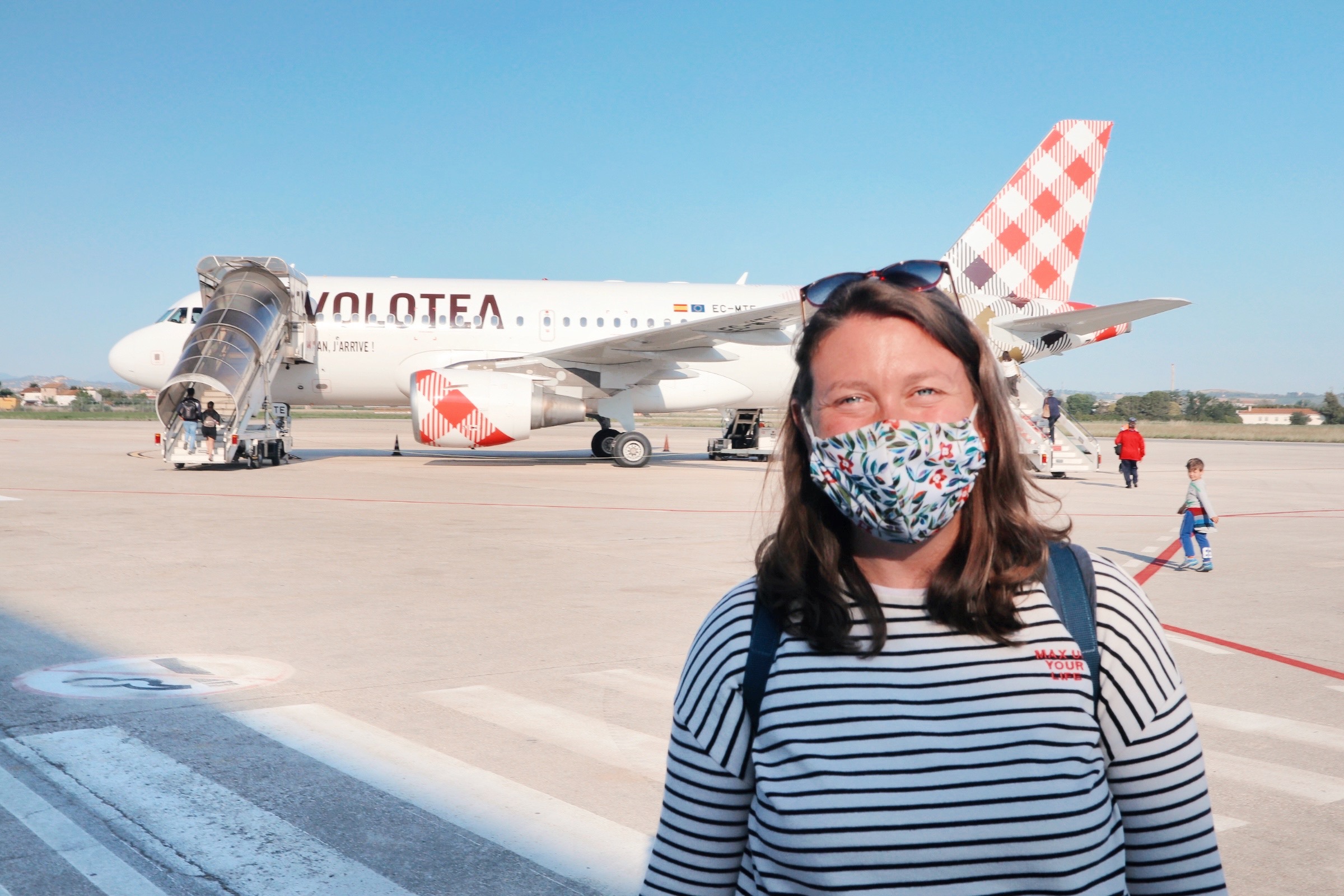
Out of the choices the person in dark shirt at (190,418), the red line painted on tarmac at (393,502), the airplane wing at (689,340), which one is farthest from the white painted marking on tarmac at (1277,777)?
the person in dark shirt at (190,418)

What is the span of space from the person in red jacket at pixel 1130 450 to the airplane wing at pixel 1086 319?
6.60 feet

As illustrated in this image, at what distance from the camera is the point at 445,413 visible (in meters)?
19.1

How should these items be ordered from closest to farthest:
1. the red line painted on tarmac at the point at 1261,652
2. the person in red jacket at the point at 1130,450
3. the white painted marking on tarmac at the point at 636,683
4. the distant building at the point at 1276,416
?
Answer: the white painted marking on tarmac at the point at 636,683, the red line painted on tarmac at the point at 1261,652, the person in red jacket at the point at 1130,450, the distant building at the point at 1276,416

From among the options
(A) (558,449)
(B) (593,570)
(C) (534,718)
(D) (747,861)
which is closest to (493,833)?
(C) (534,718)

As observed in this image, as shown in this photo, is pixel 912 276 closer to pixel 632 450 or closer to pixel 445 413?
pixel 445 413

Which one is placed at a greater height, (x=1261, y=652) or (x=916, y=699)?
(x=916, y=699)

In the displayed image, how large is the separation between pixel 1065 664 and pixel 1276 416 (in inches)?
5101

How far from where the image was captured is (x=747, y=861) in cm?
169

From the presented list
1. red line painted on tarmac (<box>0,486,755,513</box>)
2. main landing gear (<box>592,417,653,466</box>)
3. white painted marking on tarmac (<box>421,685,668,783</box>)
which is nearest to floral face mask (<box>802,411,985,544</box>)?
white painted marking on tarmac (<box>421,685,668,783</box>)

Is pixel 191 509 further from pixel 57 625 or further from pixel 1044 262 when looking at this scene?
pixel 1044 262

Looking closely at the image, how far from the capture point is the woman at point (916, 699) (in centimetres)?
156

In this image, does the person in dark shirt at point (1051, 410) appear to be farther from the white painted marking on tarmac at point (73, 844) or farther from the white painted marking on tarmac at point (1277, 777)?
the white painted marking on tarmac at point (73, 844)

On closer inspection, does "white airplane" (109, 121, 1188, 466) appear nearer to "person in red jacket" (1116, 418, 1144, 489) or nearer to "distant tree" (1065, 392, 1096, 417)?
"person in red jacket" (1116, 418, 1144, 489)

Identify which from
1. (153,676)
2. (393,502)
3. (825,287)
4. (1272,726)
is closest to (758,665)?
(825,287)
